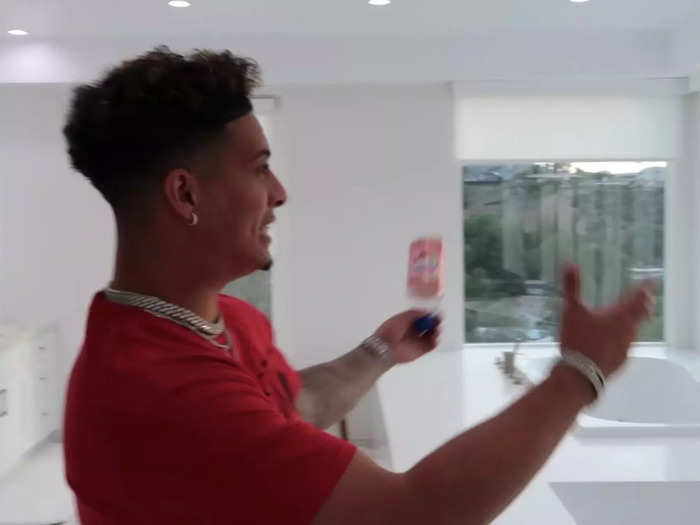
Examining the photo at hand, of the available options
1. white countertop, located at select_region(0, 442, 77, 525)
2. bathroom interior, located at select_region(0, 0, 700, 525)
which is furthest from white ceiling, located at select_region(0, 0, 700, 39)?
white countertop, located at select_region(0, 442, 77, 525)

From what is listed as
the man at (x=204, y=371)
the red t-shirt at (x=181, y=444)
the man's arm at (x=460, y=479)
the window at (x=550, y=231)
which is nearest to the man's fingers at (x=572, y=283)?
the man at (x=204, y=371)

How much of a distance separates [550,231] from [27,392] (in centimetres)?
289

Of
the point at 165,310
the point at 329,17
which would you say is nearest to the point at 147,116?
the point at 165,310

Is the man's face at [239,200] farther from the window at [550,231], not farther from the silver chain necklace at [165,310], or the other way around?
the window at [550,231]

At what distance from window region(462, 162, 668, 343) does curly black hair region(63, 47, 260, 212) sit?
11.8 feet

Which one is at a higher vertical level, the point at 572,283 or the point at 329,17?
the point at 329,17

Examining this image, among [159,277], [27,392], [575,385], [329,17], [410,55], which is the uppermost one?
[329,17]

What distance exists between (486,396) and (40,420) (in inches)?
93.3

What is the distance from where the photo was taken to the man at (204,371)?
69cm

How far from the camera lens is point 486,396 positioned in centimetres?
334

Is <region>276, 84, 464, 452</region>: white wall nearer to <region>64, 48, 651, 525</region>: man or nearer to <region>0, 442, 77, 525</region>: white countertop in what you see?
<region>0, 442, 77, 525</region>: white countertop

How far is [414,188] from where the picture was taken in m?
4.18

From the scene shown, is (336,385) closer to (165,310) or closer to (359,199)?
(165,310)

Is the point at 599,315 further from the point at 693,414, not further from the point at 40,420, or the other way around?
the point at 40,420
